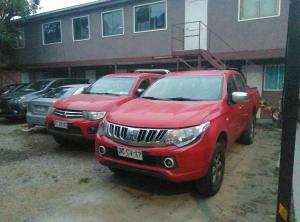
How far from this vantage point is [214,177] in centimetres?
405

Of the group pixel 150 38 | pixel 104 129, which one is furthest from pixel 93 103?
pixel 150 38

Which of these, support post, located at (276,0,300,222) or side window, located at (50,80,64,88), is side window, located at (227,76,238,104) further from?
side window, located at (50,80,64,88)

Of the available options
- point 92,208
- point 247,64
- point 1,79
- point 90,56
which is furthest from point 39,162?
point 1,79

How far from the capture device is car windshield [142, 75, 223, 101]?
4.71m

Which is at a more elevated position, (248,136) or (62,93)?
(62,93)

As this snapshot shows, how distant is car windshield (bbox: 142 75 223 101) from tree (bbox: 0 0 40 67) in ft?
48.0

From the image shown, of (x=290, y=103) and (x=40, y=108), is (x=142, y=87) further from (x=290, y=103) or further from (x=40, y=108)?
(x=290, y=103)

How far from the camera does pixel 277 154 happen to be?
620cm

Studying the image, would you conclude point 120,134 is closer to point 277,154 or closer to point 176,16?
point 277,154

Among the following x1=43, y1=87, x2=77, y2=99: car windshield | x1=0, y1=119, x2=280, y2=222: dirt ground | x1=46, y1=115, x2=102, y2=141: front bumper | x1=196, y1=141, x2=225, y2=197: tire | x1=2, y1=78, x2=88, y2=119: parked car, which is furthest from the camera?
x1=2, y1=78, x2=88, y2=119: parked car

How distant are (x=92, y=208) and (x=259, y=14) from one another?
1008cm

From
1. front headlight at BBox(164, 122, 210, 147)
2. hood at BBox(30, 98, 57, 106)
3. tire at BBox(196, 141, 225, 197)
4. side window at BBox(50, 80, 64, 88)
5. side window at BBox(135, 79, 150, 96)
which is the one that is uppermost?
side window at BBox(135, 79, 150, 96)

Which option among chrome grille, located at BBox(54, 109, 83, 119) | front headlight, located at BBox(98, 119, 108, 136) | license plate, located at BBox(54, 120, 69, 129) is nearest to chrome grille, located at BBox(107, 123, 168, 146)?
front headlight, located at BBox(98, 119, 108, 136)

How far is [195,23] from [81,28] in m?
7.22
